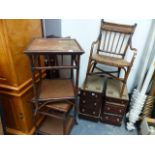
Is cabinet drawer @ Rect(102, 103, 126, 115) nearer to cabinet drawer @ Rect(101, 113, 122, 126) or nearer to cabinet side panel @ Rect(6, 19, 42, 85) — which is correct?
cabinet drawer @ Rect(101, 113, 122, 126)

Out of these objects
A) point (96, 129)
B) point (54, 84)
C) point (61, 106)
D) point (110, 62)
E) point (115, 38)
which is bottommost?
Result: point (96, 129)

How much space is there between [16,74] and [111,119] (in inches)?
49.2

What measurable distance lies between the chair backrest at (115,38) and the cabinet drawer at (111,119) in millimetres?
777

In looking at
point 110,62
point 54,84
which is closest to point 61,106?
point 54,84

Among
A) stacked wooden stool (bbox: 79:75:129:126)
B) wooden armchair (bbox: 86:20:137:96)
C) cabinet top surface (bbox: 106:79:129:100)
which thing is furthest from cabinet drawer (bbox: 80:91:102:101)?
wooden armchair (bbox: 86:20:137:96)

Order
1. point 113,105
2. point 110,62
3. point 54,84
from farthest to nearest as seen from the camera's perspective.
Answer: point 113,105
point 110,62
point 54,84

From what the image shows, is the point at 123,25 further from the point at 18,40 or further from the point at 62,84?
the point at 18,40

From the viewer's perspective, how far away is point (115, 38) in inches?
79.1

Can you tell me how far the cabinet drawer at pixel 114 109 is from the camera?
6.04 ft

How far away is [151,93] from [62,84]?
3.65 feet

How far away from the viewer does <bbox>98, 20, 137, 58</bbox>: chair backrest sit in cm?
185

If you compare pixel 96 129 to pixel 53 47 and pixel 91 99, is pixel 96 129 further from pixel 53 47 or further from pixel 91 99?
pixel 53 47
